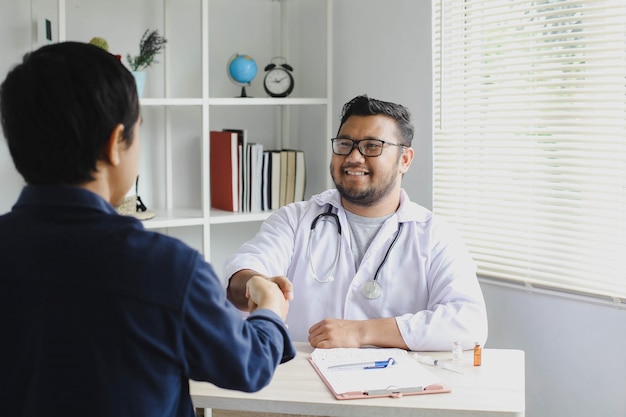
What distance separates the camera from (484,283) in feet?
10.5

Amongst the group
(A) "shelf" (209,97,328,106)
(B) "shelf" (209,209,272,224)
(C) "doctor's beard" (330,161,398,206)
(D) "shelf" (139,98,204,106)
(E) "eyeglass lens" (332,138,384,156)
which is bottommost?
(B) "shelf" (209,209,272,224)

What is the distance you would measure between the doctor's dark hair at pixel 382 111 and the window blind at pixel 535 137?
1.67 ft

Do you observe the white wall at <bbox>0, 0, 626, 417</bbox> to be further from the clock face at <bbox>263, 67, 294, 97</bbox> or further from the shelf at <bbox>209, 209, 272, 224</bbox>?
the shelf at <bbox>209, 209, 272, 224</bbox>

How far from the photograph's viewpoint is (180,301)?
1.10 meters

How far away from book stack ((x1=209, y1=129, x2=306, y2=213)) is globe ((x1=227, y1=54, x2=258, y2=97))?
23cm

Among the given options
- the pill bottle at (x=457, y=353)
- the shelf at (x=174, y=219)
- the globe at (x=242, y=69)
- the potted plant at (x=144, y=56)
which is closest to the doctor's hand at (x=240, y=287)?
the pill bottle at (x=457, y=353)

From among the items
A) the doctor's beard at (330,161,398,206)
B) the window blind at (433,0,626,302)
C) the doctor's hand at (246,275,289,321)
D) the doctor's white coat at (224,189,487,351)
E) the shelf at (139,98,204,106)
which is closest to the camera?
the doctor's hand at (246,275,289,321)

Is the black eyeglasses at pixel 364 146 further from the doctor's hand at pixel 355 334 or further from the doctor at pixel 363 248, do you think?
the doctor's hand at pixel 355 334

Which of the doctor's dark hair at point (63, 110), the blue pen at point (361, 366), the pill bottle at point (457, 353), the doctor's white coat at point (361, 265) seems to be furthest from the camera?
the doctor's white coat at point (361, 265)

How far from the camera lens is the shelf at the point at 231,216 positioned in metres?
3.56

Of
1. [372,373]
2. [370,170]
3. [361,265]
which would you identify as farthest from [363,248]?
[372,373]

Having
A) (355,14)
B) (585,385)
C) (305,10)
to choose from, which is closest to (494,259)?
(585,385)

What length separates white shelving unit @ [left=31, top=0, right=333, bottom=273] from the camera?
3.54 meters

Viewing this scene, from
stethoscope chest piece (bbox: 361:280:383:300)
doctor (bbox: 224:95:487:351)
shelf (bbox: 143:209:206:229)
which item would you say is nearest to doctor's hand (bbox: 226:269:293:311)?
doctor (bbox: 224:95:487:351)
